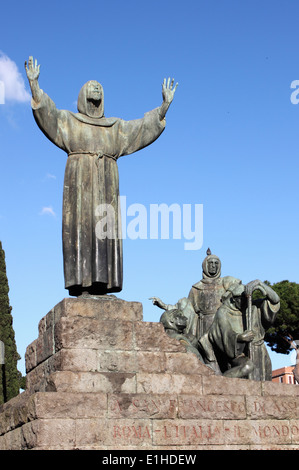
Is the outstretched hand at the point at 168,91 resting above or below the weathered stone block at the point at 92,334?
above

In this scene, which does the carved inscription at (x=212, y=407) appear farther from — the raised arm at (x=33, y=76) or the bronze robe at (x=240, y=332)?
the raised arm at (x=33, y=76)

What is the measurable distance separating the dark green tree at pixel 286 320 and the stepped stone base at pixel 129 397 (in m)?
27.6

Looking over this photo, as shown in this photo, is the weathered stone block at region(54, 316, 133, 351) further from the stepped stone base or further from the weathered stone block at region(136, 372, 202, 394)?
the weathered stone block at region(136, 372, 202, 394)

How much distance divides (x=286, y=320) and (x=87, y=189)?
93.9 ft

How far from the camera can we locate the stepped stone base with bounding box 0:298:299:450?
31.1 ft

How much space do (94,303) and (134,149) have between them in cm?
285

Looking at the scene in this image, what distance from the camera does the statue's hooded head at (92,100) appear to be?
11750mm

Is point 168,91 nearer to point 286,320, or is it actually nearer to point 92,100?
point 92,100

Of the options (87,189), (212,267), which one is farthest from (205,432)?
(212,267)

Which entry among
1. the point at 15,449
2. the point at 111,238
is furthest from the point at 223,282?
the point at 15,449

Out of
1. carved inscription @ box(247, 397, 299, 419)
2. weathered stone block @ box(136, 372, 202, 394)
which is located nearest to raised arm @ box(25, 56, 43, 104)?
weathered stone block @ box(136, 372, 202, 394)

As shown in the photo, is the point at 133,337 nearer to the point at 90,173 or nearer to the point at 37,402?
the point at 37,402

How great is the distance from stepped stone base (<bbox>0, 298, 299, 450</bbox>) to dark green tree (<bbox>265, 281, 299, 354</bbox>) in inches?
1086

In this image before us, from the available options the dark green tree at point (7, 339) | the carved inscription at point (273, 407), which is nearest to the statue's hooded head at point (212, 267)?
the carved inscription at point (273, 407)
